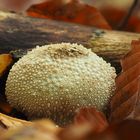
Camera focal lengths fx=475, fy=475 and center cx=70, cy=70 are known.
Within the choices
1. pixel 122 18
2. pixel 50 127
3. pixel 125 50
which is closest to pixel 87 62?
pixel 125 50

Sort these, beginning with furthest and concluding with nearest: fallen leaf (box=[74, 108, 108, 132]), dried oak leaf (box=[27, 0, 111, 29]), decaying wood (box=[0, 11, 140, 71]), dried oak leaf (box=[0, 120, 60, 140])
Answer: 1. dried oak leaf (box=[27, 0, 111, 29])
2. decaying wood (box=[0, 11, 140, 71])
3. fallen leaf (box=[74, 108, 108, 132])
4. dried oak leaf (box=[0, 120, 60, 140])

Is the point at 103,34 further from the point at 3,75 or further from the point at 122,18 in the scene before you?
the point at 122,18

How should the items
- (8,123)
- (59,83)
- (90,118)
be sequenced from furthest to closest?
(59,83)
(8,123)
(90,118)

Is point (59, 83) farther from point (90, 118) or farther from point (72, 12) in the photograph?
point (72, 12)

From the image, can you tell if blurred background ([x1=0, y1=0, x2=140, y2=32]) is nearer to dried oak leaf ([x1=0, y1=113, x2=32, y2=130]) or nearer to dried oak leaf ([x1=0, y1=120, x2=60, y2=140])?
dried oak leaf ([x1=0, y1=113, x2=32, y2=130])

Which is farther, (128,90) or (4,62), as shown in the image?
(4,62)

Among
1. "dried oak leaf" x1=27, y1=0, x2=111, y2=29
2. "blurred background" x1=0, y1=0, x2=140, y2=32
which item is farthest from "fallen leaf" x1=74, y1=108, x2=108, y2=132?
"blurred background" x1=0, y1=0, x2=140, y2=32

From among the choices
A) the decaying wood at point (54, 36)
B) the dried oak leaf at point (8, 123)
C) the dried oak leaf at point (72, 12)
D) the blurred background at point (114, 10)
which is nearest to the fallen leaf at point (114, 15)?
the blurred background at point (114, 10)

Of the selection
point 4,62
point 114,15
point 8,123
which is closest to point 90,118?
point 8,123
